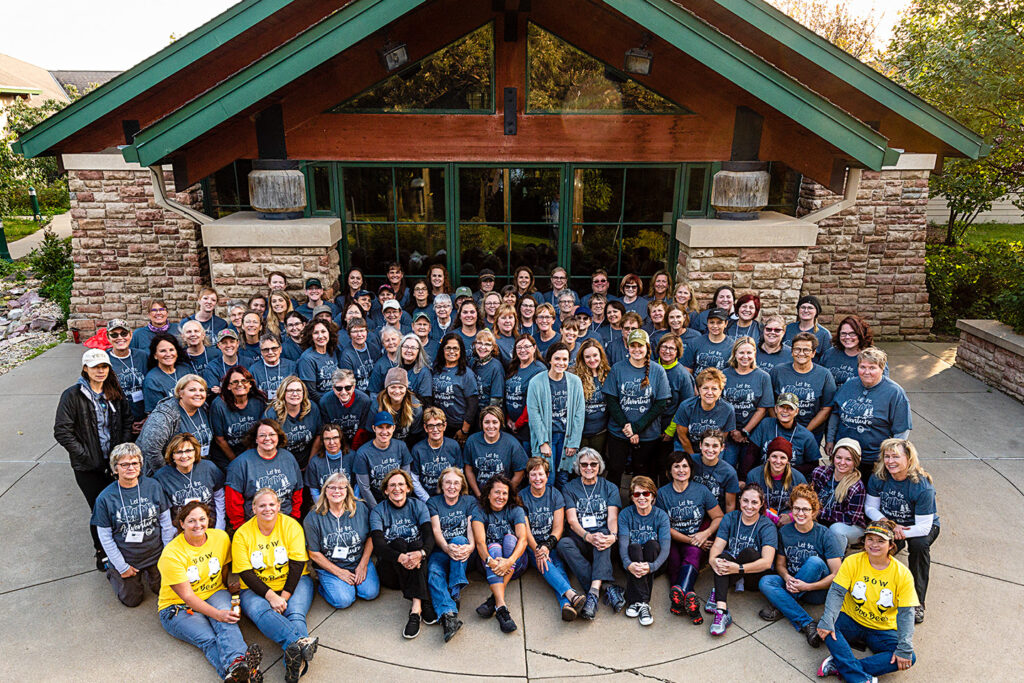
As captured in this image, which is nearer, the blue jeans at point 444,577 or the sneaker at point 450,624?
the sneaker at point 450,624

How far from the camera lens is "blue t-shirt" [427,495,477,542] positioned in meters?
5.24

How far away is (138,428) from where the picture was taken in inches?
229

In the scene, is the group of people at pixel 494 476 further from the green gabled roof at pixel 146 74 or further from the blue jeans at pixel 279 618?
the green gabled roof at pixel 146 74

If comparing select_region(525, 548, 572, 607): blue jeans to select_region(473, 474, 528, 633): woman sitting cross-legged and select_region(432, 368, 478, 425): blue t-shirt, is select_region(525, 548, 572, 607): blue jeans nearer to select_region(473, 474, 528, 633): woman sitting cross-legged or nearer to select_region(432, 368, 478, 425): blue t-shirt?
select_region(473, 474, 528, 633): woman sitting cross-legged

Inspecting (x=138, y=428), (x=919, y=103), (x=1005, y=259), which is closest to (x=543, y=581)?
(x=138, y=428)

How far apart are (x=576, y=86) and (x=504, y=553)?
5056 mm

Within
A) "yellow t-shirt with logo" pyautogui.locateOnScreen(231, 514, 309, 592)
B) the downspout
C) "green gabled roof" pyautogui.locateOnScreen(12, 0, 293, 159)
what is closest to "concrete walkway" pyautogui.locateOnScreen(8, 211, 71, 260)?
"green gabled roof" pyautogui.locateOnScreen(12, 0, 293, 159)

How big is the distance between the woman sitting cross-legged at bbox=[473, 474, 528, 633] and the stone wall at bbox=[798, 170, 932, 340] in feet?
21.9

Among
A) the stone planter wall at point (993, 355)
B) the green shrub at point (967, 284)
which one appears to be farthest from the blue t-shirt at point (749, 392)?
the green shrub at point (967, 284)

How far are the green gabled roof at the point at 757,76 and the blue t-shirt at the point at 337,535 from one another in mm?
4790

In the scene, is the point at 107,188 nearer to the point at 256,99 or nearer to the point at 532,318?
the point at 256,99

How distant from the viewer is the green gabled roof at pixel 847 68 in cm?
709

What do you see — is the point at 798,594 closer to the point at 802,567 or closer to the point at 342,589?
the point at 802,567

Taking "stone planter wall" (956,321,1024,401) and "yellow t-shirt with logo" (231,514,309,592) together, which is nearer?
"yellow t-shirt with logo" (231,514,309,592)
